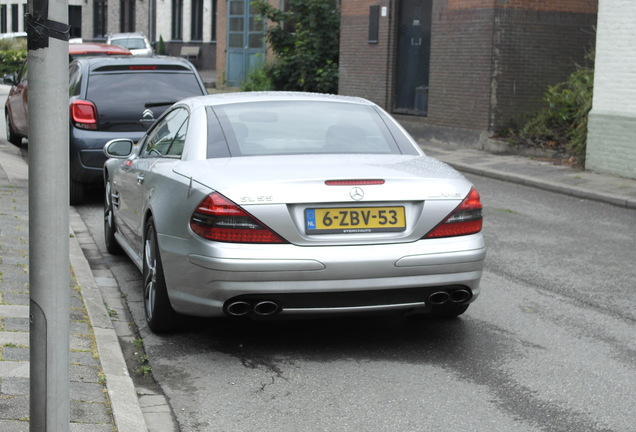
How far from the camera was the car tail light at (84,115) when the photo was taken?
11219 mm

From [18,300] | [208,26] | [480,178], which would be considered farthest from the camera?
[208,26]

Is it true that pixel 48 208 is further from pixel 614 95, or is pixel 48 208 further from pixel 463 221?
pixel 614 95

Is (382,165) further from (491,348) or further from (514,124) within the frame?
(514,124)

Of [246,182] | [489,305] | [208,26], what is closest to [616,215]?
[489,305]

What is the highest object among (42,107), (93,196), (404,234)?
(42,107)

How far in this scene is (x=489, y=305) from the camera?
715 cm

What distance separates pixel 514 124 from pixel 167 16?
120 ft

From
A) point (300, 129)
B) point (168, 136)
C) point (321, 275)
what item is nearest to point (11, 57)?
point (168, 136)

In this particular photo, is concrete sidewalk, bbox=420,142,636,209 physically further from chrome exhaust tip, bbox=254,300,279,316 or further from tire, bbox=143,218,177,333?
chrome exhaust tip, bbox=254,300,279,316

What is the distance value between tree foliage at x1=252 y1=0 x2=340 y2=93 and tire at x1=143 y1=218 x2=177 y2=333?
19.1 meters

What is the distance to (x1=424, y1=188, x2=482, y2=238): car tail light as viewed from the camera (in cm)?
571

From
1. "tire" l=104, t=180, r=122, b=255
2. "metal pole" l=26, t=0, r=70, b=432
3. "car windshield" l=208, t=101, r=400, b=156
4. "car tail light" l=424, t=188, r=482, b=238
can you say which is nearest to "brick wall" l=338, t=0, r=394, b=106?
"tire" l=104, t=180, r=122, b=255

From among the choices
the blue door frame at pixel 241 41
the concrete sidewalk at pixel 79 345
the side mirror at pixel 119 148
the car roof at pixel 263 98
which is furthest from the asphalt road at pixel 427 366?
the blue door frame at pixel 241 41

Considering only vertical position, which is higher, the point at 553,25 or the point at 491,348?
the point at 553,25
